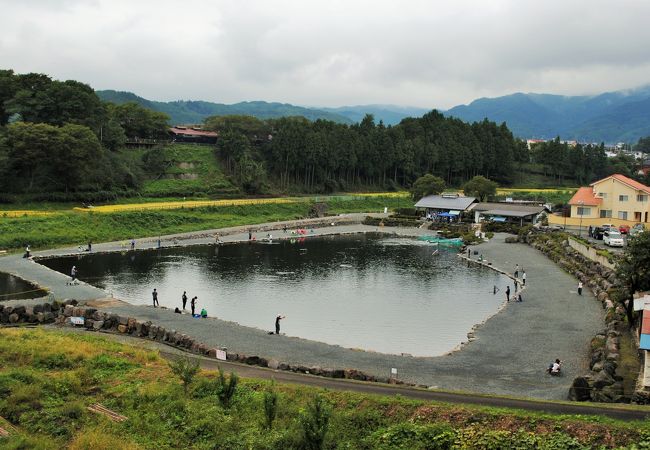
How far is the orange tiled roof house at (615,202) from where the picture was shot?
61.3 metres

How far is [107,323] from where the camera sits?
29.1 m

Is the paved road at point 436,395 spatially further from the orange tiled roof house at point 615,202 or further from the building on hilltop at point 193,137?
the building on hilltop at point 193,137

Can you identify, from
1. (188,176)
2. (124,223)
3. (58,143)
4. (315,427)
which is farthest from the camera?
(188,176)

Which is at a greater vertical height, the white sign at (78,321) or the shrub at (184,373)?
the shrub at (184,373)

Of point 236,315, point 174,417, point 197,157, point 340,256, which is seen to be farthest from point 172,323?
point 197,157

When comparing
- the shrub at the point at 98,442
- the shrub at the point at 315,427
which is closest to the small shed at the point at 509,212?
the shrub at the point at 315,427

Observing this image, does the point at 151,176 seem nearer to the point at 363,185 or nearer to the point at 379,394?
the point at 363,185

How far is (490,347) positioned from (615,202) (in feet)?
Result: 145

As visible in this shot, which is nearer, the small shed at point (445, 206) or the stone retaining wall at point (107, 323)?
the stone retaining wall at point (107, 323)

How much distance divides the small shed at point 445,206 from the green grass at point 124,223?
1270cm

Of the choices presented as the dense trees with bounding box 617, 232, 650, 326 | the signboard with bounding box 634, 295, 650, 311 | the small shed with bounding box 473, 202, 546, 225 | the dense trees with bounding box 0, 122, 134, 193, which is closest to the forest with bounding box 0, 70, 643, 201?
the dense trees with bounding box 0, 122, 134, 193

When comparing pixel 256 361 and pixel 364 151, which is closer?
pixel 256 361

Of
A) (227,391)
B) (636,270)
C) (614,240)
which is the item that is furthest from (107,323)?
(614,240)

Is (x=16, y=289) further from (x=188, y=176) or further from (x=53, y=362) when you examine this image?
(x=188, y=176)
